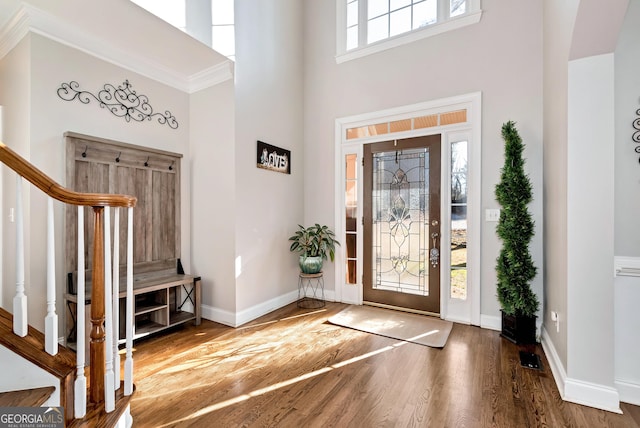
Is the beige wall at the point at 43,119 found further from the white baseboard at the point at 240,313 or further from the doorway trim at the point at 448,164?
the doorway trim at the point at 448,164

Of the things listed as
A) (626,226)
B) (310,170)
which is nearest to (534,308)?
(626,226)

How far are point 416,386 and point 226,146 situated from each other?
286cm

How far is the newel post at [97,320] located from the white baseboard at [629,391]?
3020 millimetres

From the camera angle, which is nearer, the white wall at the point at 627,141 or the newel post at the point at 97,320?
the newel post at the point at 97,320

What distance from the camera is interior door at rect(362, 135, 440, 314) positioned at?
345 centimetres

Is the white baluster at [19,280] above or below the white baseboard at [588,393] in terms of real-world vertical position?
above

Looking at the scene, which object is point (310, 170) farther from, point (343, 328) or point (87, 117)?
point (87, 117)

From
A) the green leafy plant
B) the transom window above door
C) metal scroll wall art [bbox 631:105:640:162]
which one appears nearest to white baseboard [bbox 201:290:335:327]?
the green leafy plant

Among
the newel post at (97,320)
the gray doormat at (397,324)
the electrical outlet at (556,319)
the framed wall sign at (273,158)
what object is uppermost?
the framed wall sign at (273,158)

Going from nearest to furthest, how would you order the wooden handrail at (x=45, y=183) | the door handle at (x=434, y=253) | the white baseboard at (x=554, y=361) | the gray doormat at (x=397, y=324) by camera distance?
the wooden handrail at (x=45, y=183)
the white baseboard at (x=554, y=361)
the gray doormat at (x=397, y=324)
the door handle at (x=434, y=253)

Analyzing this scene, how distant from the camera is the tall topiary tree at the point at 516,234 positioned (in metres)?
2.70

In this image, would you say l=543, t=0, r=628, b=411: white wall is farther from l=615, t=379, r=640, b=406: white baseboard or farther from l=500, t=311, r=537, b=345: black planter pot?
l=500, t=311, r=537, b=345: black planter pot

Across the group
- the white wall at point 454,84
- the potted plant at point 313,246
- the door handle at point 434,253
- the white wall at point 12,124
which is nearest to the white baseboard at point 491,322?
the white wall at point 454,84

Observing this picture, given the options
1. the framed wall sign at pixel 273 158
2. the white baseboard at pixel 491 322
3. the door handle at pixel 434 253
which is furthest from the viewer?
the framed wall sign at pixel 273 158
